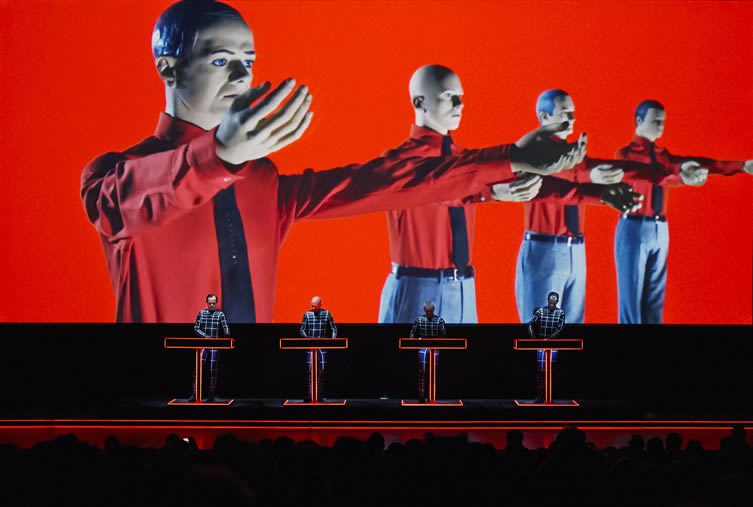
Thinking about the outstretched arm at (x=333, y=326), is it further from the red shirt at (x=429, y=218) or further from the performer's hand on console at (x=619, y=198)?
the performer's hand on console at (x=619, y=198)

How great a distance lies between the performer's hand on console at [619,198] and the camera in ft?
27.8

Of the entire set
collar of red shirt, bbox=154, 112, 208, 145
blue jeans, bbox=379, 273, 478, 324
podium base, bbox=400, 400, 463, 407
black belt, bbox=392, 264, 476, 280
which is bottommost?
podium base, bbox=400, 400, 463, 407

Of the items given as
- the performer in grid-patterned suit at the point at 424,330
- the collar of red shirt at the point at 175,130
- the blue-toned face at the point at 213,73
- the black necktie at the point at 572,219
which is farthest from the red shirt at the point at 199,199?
the performer in grid-patterned suit at the point at 424,330

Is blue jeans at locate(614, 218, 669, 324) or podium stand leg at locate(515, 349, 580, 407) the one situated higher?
blue jeans at locate(614, 218, 669, 324)

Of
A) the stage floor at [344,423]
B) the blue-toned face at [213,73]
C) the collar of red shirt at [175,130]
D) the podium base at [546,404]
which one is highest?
the blue-toned face at [213,73]

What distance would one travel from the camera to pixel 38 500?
9.20ft

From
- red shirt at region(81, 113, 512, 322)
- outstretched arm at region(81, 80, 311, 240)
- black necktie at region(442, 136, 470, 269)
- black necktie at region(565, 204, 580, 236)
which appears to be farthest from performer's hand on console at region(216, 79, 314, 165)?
black necktie at region(565, 204, 580, 236)

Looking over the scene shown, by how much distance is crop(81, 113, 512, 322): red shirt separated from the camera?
805 cm

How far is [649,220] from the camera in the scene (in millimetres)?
8531

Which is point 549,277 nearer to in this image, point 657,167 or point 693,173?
point 657,167

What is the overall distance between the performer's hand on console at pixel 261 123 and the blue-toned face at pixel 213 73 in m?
0.14

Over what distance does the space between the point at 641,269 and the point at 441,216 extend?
2246 millimetres

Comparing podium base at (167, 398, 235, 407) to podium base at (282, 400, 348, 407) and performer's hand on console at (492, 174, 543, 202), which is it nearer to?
podium base at (282, 400, 348, 407)

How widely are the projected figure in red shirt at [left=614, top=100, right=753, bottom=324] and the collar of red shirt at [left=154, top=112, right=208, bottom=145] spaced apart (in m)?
4.52
